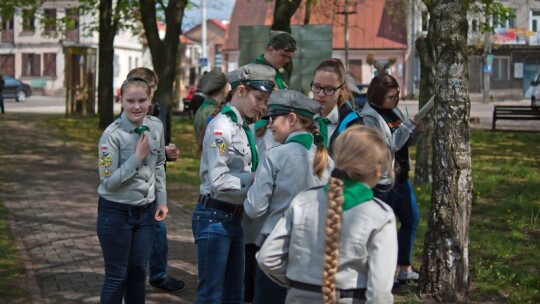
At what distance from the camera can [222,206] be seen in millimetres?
5676

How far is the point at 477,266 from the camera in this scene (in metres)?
8.35

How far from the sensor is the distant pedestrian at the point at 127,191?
584cm

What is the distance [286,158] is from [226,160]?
0.76m

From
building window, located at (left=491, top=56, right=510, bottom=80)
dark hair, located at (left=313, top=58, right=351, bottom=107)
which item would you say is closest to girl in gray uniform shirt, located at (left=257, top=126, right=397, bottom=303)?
dark hair, located at (left=313, top=58, right=351, bottom=107)

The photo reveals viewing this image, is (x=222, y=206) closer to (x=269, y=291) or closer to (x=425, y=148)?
(x=269, y=291)

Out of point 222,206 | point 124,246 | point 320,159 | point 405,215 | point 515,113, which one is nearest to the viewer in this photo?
point 320,159

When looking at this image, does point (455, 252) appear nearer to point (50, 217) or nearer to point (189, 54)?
point (50, 217)

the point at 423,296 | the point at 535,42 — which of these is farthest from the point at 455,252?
the point at 535,42

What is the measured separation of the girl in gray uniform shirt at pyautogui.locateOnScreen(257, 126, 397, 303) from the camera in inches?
151

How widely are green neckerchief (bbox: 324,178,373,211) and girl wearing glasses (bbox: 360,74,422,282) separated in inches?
106

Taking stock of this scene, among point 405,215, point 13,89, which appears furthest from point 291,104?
point 13,89

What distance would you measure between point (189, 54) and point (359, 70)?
28.6 m

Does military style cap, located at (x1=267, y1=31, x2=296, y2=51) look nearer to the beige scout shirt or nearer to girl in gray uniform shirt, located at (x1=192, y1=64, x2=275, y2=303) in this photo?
girl in gray uniform shirt, located at (x1=192, y1=64, x2=275, y2=303)

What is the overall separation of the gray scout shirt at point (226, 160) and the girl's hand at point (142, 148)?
0.35m
